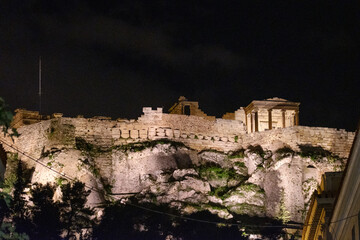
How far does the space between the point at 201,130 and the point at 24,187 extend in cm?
1278

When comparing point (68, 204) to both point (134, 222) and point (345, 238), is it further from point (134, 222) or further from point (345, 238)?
point (345, 238)

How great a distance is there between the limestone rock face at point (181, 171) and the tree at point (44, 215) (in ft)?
7.14

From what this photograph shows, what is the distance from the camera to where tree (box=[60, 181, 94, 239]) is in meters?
33.1

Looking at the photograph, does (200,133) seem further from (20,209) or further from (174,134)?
(20,209)

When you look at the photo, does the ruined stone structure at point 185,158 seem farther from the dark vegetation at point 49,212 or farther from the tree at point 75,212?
the dark vegetation at point 49,212

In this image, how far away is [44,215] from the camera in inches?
Answer: 1300

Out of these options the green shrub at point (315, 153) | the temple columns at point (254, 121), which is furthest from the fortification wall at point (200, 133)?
the temple columns at point (254, 121)

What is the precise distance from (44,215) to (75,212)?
5.94 ft

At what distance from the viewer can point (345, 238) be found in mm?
16859

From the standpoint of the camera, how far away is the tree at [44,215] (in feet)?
104

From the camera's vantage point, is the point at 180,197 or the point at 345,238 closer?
the point at 345,238

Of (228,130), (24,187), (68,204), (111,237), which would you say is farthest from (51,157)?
(228,130)

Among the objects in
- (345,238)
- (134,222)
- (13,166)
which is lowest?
(345,238)

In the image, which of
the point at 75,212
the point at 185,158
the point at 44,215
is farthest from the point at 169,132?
the point at 44,215
